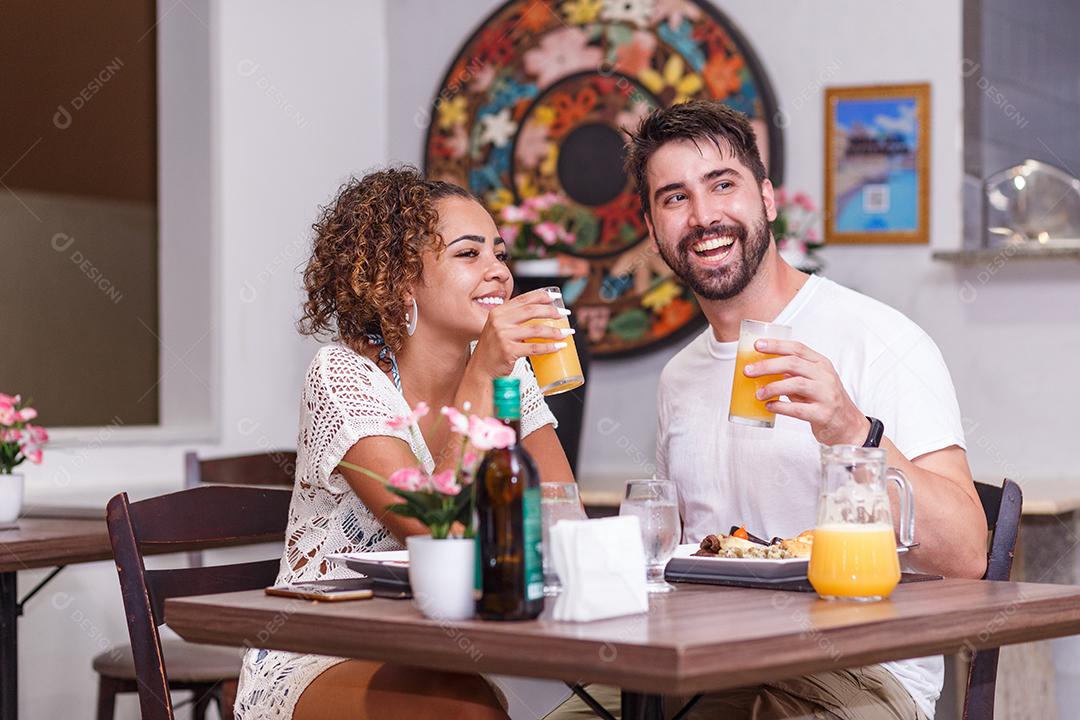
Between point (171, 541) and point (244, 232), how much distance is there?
2448 millimetres

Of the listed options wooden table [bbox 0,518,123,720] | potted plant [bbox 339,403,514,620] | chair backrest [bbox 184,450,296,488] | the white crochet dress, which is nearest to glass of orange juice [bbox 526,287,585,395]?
the white crochet dress

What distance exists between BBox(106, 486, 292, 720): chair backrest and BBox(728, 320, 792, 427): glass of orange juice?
2.32ft

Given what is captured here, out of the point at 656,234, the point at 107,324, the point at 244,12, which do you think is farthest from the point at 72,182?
the point at 656,234

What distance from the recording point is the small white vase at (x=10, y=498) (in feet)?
9.09

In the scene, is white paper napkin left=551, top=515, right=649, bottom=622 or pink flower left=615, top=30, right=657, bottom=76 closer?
white paper napkin left=551, top=515, right=649, bottom=622

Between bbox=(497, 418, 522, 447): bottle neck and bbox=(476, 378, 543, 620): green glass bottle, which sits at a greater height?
bbox=(497, 418, 522, 447): bottle neck

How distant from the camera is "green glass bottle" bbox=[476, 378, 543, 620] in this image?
1.40 metres

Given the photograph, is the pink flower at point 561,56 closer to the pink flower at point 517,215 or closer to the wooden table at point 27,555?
the pink flower at point 517,215

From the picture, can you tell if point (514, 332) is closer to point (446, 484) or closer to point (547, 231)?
point (446, 484)

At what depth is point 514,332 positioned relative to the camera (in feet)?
6.82

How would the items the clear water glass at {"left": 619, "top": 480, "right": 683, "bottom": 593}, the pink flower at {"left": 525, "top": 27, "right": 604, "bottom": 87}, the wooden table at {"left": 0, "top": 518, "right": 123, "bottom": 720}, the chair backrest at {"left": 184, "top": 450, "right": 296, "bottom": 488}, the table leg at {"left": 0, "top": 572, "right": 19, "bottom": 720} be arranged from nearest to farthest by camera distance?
the clear water glass at {"left": 619, "top": 480, "right": 683, "bottom": 593} → the wooden table at {"left": 0, "top": 518, "right": 123, "bottom": 720} → the table leg at {"left": 0, "top": 572, "right": 19, "bottom": 720} → the chair backrest at {"left": 184, "top": 450, "right": 296, "bottom": 488} → the pink flower at {"left": 525, "top": 27, "right": 604, "bottom": 87}

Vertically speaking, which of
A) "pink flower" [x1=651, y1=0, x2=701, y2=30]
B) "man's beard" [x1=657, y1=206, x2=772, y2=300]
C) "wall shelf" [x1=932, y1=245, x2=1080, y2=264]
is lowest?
"man's beard" [x1=657, y1=206, x2=772, y2=300]

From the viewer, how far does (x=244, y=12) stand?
4.29 metres

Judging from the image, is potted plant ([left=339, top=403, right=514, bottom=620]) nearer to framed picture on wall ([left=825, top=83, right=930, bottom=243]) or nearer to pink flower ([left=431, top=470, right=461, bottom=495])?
pink flower ([left=431, top=470, right=461, bottom=495])
